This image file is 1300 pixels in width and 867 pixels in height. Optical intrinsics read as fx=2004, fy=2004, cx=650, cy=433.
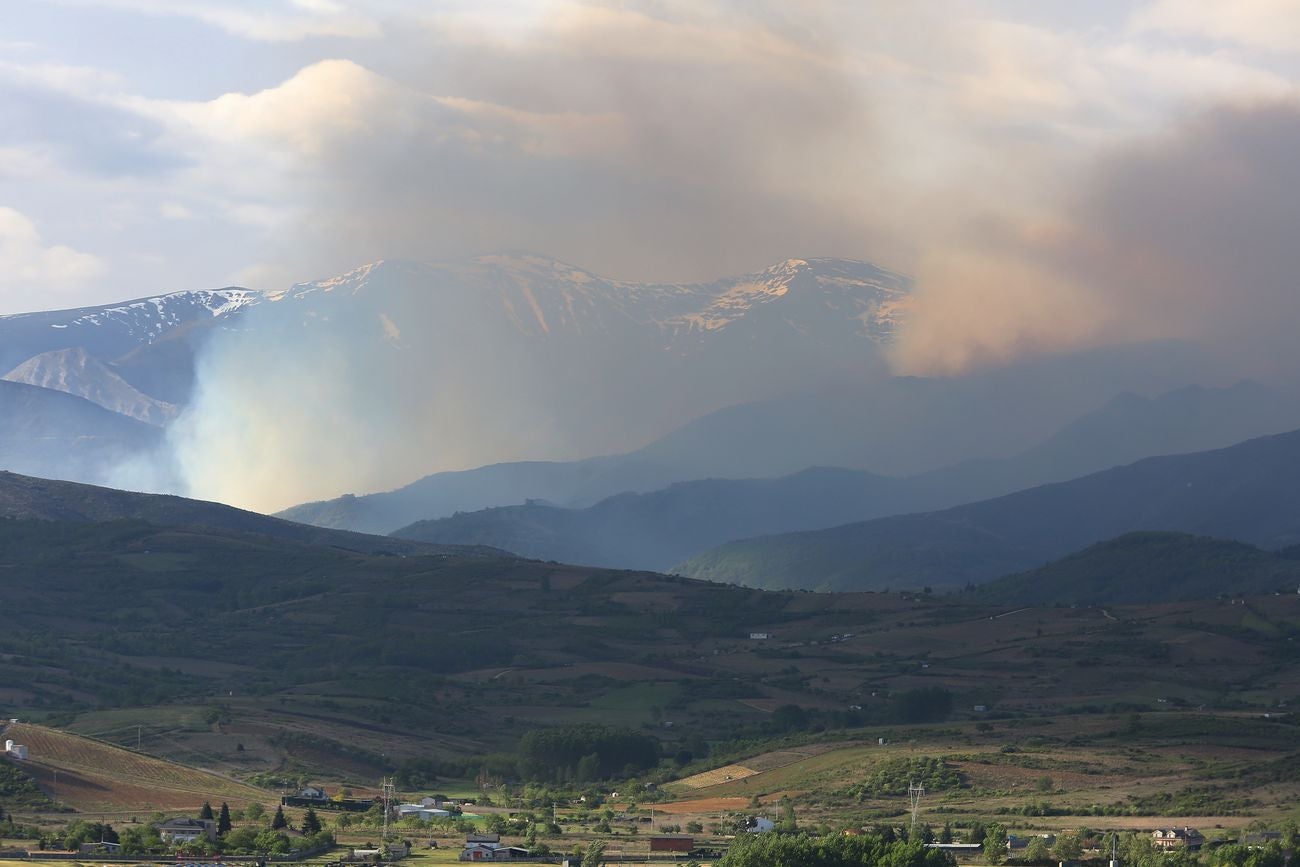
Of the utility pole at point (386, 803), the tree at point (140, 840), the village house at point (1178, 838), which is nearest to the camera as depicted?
the tree at point (140, 840)

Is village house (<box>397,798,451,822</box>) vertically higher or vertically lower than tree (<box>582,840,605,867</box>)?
higher

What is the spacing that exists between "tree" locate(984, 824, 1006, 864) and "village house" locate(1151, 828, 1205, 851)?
10082mm

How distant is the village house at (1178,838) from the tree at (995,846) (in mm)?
10082

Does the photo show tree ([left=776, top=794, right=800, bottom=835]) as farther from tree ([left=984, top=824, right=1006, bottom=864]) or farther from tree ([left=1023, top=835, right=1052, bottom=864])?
tree ([left=1023, top=835, right=1052, bottom=864])

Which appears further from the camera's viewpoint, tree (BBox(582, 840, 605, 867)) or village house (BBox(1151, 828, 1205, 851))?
village house (BBox(1151, 828, 1205, 851))

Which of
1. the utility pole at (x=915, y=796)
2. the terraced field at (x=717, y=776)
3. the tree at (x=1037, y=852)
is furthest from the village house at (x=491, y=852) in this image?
the terraced field at (x=717, y=776)

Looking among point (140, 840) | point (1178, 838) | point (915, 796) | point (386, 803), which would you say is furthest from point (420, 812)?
point (1178, 838)

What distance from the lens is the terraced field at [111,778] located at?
156375 mm

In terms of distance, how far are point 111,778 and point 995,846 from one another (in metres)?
76.4

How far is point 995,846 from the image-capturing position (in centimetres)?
13012

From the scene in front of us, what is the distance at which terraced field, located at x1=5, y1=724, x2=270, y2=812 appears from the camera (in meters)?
156

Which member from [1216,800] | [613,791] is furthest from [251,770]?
[1216,800]

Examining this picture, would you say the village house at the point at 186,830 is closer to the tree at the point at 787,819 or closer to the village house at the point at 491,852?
the village house at the point at 491,852

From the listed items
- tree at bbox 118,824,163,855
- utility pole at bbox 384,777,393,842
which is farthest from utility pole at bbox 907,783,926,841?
tree at bbox 118,824,163,855
